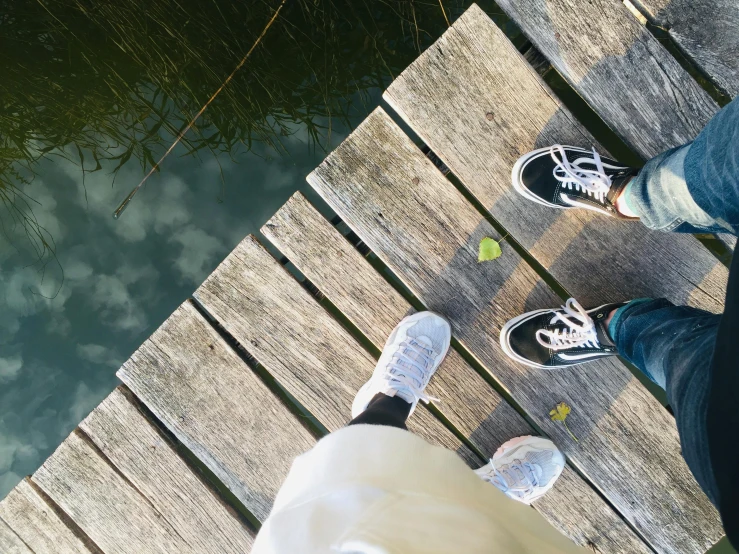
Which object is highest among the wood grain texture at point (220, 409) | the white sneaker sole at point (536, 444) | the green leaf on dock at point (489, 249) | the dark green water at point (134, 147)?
the dark green water at point (134, 147)

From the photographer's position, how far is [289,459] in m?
1.68

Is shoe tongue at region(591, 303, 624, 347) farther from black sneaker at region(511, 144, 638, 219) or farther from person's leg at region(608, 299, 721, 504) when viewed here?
black sneaker at region(511, 144, 638, 219)

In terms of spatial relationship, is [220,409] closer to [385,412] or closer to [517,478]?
[385,412]

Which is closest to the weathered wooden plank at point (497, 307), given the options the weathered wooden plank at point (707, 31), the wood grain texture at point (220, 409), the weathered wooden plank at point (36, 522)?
the wood grain texture at point (220, 409)

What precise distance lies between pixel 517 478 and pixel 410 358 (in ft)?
1.89

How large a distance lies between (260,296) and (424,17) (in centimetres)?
137

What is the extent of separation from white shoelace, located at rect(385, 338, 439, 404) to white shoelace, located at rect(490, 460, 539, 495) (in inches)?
16.2

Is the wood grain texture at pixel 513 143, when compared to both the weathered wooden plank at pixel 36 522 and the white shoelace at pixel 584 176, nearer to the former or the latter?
the white shoelace at pixel 584 176

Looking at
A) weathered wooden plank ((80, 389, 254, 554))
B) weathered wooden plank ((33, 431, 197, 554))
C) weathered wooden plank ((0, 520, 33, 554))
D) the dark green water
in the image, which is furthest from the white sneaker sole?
weathered wooden plank ((0, 520, 33, 554))

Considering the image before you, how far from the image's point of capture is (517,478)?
1.54 meters

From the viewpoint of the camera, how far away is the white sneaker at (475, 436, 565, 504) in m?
1.55

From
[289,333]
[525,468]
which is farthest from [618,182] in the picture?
[289,333]

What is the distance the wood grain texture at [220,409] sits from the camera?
1.68m

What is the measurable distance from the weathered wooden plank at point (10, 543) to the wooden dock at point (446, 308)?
0.02 meters
